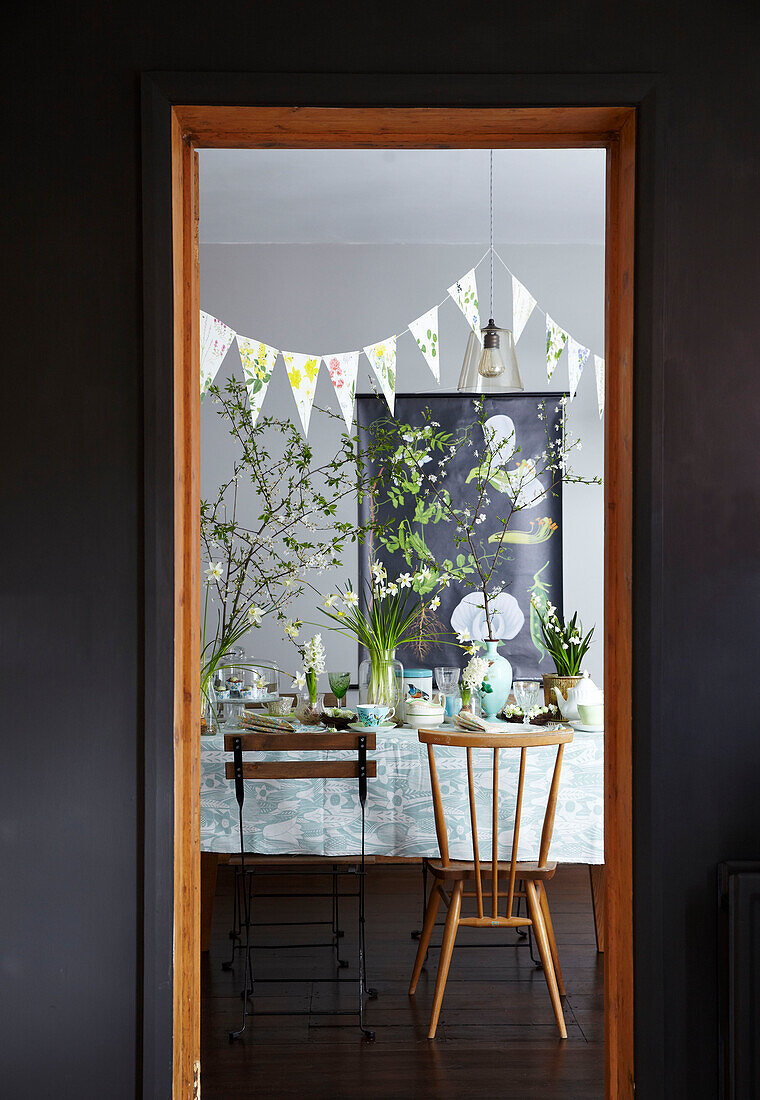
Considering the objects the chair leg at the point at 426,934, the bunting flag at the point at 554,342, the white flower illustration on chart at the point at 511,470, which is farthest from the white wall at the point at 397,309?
the chair leg at the point at 426,934

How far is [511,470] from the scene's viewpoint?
4.52m

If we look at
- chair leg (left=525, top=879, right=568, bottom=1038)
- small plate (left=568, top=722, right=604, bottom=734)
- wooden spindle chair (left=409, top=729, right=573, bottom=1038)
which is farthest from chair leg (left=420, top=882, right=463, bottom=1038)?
small plate (left=568, top=722, right=604, bottom=734)

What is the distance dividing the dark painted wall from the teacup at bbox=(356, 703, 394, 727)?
1428 millimetres

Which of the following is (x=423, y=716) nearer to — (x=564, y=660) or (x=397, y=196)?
(x=564, y=660)

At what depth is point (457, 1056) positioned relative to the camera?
2.50m

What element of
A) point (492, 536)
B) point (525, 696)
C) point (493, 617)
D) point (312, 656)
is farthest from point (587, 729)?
A: point (492, 536)

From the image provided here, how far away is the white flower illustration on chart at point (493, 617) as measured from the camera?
4.46 m

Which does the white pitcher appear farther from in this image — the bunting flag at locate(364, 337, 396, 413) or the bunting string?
the bunting flag at locate(364, 337, 396, 413)

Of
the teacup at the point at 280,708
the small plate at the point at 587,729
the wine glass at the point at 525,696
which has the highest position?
the wine glass at the point at 525,696

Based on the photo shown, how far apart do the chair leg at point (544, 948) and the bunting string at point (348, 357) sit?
1880 mm
